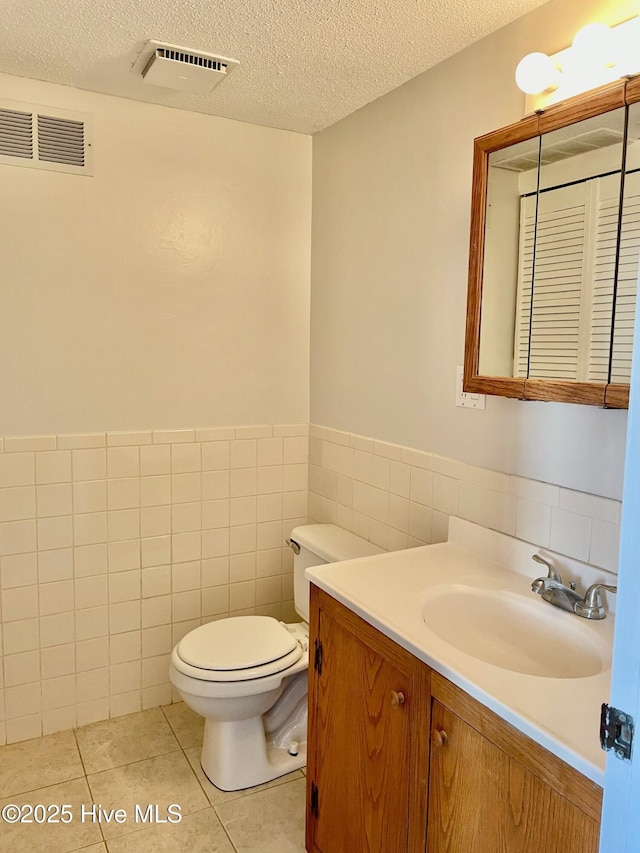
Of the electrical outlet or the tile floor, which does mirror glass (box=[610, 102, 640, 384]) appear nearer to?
the electrical outlet

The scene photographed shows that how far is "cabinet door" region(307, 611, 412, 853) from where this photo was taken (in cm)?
137

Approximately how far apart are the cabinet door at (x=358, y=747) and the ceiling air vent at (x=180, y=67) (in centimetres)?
170

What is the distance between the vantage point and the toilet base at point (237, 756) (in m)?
2.07

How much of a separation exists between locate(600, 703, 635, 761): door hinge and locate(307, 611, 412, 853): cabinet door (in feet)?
1.94

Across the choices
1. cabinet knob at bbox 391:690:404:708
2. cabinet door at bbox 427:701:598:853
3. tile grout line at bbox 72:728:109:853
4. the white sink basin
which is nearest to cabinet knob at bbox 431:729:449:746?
cabinet door at bbox 427:701:598:853

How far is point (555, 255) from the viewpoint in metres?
1.52

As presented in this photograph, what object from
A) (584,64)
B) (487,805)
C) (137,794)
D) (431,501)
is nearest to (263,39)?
(584,64)

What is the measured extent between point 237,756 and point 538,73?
218 centimetres

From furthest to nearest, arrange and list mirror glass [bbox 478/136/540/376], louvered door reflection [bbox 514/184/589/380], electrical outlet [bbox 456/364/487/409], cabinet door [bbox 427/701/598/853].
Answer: electrical outlet [bbox 456/364/487/409] → mirror glass [bbox 478/136/540/376] → louvered door reflection [bbox 514/184/589/380] → cabinet door [bbox 427/701/598/853]

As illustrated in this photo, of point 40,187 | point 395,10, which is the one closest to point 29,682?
point 40,187

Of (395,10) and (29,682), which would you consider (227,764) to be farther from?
(395,10)

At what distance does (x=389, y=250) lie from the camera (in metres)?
2.20

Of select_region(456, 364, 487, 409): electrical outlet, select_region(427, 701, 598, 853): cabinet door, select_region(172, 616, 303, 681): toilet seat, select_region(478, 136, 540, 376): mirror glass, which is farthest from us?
select_region(172, 616, 303, 681): toilet seat

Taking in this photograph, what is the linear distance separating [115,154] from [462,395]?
1.53 meters
